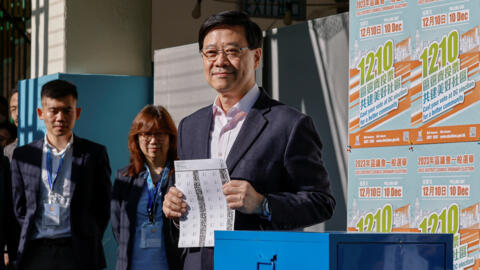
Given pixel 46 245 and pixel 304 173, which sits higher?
pixel 304 173

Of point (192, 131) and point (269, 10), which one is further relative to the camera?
point (269, 10)

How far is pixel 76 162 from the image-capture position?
487cm

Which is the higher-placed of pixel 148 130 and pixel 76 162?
pixel 148 130

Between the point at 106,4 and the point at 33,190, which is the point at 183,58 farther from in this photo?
the point at 33,190

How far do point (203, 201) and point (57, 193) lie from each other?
8.88 feet

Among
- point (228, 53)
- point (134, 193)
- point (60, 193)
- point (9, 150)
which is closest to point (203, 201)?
point (228, 53)

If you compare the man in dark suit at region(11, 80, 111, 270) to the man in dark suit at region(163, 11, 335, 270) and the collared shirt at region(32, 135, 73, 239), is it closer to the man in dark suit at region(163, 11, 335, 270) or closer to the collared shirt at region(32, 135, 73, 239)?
the collared shirt at region(32, 135, 73, 239)

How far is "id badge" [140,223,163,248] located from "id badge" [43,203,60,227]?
0.56 metres

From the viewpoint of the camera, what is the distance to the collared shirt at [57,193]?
4649 mm

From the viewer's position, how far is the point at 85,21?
7.62 m

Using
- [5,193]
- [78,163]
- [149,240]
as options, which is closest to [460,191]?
[149,240]

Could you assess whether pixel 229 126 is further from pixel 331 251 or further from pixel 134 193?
pixel 134 193

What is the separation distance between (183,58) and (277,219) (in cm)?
498

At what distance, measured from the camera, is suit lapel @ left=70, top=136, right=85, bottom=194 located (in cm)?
484
